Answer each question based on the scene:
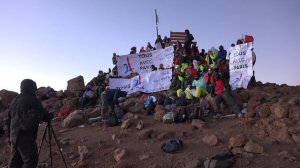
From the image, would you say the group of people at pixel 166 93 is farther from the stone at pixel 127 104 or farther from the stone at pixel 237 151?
the stone at pixel 237 151

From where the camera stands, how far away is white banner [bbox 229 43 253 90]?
47.3ft

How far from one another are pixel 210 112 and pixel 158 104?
80.9 inches

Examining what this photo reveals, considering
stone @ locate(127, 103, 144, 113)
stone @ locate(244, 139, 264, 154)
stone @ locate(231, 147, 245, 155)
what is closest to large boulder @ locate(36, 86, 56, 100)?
stone @ locate(127, 103, 144, 113)

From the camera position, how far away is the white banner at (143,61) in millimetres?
17844

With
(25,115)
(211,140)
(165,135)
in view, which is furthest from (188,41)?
(25,115)

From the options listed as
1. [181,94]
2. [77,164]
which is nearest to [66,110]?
[181,94]

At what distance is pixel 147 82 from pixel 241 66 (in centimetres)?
451

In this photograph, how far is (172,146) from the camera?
9.91m

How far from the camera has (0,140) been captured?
12.7 meters

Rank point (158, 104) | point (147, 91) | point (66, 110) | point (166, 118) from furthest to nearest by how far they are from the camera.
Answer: point (147, 91), point (66, 110), point (158, 104), point (166, 118)

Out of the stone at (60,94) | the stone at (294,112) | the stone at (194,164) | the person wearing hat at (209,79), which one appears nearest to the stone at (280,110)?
the stone at (294,112)

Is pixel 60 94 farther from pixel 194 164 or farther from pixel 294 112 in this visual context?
pixel 294 112

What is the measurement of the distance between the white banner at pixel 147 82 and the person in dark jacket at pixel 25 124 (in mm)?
9517

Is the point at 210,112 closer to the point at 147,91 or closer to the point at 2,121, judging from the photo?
the point at 147,91
